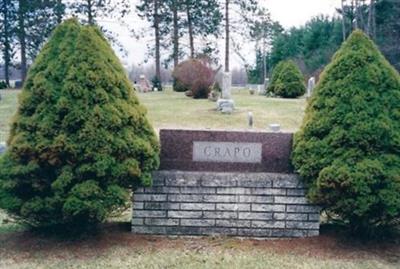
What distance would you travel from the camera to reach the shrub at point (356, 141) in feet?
16.1

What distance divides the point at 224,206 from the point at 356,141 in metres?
1.52

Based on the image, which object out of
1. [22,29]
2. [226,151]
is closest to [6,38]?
[22,29]

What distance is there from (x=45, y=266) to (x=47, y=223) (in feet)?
2.03

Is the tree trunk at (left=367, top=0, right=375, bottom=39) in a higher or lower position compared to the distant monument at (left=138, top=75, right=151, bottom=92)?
higher

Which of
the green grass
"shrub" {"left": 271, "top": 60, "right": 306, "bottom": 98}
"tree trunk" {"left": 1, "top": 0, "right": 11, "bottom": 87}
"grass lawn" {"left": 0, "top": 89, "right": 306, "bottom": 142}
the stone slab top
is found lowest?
the green grass

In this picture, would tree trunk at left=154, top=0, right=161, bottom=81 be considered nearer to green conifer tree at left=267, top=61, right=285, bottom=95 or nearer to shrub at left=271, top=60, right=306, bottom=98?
green conifer tree at left=267, top=61, right=285, bottom=95

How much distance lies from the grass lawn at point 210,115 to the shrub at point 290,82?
1618 millimetres

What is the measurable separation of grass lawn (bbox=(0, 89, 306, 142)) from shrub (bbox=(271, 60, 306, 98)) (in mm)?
1618

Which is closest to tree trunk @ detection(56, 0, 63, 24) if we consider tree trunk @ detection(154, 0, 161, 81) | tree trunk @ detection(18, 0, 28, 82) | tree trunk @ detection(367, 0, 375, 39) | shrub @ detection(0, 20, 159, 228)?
tree trunk @ detection(18, 0, 28, 82)

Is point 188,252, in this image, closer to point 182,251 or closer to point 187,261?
point 182,251

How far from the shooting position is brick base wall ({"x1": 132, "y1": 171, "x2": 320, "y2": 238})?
5391 millimetres

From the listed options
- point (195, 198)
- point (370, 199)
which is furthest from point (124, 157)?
point (370, 199)

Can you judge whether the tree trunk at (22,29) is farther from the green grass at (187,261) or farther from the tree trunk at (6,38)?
the green grass at (187,261)

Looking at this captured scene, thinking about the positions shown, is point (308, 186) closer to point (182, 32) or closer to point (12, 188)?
point (12, 188)
